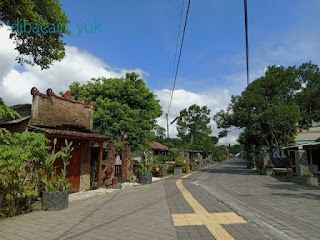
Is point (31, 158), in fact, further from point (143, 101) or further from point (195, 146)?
point (195, 146)

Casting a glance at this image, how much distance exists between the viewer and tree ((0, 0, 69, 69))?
22.8 ft

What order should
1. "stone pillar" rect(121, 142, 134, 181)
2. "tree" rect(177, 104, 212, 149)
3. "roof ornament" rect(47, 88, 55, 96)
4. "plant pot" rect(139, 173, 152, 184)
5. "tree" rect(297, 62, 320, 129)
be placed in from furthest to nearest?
1. "tree" rect(177, 104, 212, 149)
2. "tree" rect(297, 62, 320, 129)
3. "stone pillar" rect(121, 142, 134, 181)
4. "plant pot" rect(139, 173, 152, 184)
5. "roof ornament" rect(47, 88, 55, 96)

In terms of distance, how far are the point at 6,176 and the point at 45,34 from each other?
18.8 ft

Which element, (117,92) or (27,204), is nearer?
(27,204)

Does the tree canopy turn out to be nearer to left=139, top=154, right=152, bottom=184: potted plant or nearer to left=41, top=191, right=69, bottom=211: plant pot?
left=139, top=154, right=152, bottom=184: potted plant

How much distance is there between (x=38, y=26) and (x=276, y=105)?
19.1 meters

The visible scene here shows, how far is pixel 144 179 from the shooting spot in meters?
14.6

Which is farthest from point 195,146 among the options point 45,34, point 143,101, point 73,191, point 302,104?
point 45,34

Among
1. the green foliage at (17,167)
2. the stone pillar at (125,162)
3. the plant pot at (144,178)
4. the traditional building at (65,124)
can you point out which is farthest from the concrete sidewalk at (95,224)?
the stone pillar at (125,162)

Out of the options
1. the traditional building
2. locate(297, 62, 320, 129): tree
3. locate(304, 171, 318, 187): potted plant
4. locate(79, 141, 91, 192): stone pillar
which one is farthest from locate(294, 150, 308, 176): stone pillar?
locate(79, 141, 91, 192): stone pillar

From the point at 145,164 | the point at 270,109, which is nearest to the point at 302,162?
the point at 270,109

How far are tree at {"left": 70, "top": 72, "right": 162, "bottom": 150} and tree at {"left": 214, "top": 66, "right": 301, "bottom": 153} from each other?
9064mm

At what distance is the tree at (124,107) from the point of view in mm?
15469

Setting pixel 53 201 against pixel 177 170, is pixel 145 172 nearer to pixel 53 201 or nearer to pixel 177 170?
pixel 177 170
